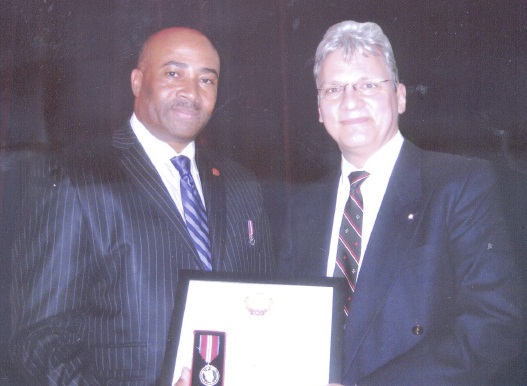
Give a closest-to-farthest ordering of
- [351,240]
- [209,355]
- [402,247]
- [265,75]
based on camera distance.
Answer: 1. [209,355]
2. [402,247]
3. [351,240]
4. [265,75]

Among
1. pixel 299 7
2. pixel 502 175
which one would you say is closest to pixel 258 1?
pixel 299 7

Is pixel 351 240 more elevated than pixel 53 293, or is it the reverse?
pixel 351 240

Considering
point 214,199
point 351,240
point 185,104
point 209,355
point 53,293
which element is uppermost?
point 185,104

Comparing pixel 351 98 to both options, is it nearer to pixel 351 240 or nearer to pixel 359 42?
pixel 359 42

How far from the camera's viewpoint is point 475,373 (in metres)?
1.38

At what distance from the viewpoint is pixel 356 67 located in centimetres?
171

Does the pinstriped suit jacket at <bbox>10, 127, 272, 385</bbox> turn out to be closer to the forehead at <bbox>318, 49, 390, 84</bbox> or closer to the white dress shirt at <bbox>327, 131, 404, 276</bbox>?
the white dress shirt at <bbox>327, 131, 404, 276</bbox>

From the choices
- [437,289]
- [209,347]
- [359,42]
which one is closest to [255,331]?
[209,347]

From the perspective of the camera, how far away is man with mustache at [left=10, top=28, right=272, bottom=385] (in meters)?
1.53

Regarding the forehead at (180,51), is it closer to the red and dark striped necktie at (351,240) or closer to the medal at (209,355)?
the red and dark striped necktie at (351,240)

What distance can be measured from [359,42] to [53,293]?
55.4 inches

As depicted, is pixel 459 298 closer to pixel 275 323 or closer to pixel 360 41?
pixel 275 323

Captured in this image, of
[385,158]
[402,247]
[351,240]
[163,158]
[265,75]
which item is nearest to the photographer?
[402,247]

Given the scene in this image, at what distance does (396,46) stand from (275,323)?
48.3 inches
